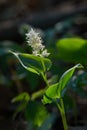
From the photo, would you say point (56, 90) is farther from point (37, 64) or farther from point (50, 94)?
point (37, 64)

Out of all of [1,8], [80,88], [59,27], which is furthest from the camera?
[1,8]

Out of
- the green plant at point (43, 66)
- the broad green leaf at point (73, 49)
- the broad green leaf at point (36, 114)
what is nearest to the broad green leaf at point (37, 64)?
the green plant at point (43, 66)

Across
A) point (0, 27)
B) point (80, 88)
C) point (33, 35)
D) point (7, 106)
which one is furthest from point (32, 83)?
point (0, 27)

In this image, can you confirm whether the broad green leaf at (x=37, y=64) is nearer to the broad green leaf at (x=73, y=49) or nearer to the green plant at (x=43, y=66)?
the green plant at (x=43, y=66)

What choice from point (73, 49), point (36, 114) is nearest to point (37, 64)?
point (73, 49)

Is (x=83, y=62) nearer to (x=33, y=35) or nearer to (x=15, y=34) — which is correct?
(x=33, y=35)

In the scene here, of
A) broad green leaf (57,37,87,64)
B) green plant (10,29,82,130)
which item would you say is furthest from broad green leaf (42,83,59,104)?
broad green leaf (57,37,87,64)

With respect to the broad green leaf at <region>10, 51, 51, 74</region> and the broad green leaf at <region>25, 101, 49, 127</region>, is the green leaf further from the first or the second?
the broad green leaf at <region>25, 101, 49, 127</region>

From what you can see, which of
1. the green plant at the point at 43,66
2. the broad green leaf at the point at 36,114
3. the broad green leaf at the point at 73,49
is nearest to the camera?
the green plant at the point at 43,66
